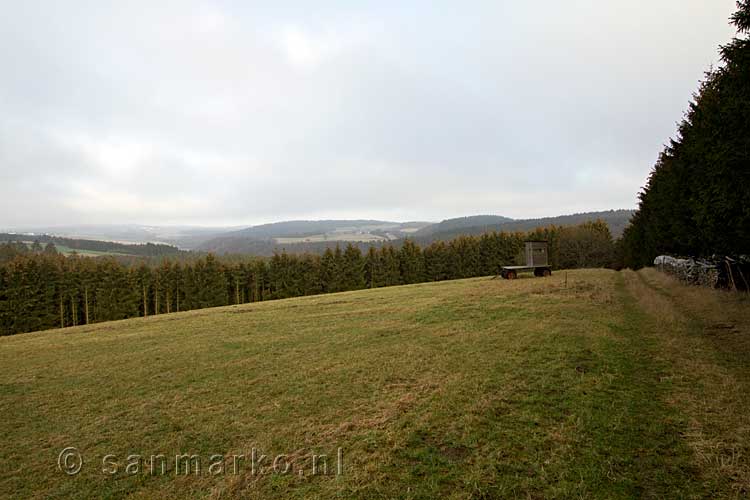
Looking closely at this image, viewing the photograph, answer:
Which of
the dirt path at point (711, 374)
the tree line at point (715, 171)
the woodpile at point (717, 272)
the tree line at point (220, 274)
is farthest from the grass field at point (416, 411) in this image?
the tree line at point (220, 274)

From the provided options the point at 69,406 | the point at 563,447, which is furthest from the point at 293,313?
the point at 563,447

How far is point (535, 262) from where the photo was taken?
32281 mm

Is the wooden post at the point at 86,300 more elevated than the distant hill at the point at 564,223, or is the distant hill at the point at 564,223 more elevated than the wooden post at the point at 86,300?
the distant hill at the point at 564,223

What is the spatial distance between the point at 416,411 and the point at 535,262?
28710 mm

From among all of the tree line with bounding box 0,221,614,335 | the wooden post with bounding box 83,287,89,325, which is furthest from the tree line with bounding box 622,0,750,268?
the wooden post with bounding box 83,287,89,325

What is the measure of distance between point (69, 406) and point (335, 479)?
8331 millimetres

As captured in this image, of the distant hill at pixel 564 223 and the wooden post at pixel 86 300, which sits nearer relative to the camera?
the wooden post at pixel 86 300

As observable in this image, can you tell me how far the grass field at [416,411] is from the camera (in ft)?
16.6

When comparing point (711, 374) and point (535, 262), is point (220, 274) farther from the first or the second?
point (711, 374)

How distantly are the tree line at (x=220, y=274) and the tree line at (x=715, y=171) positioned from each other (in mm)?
35588

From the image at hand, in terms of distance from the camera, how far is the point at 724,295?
16.5m

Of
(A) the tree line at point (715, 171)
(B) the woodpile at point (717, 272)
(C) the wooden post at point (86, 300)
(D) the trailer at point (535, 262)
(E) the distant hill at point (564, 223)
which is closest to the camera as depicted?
(A) the tree line at point (715, 171)

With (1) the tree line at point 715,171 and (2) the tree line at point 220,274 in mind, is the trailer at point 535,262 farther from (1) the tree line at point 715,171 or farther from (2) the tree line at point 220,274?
(2) the tree line at point 220,274

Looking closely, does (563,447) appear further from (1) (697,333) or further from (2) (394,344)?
(1) (697,333)
